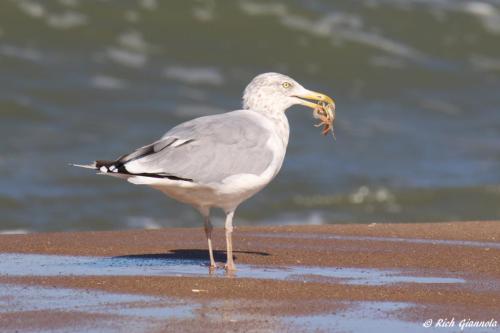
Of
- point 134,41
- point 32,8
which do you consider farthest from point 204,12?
point 32,8

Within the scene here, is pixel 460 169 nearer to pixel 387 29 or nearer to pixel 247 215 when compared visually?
pixel 247 215

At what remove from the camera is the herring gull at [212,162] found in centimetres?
650

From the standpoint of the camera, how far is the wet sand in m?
5.10

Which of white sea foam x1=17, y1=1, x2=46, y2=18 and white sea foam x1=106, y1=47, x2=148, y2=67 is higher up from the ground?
white sea foam x1=17, y1=1, x2=46, y2=18

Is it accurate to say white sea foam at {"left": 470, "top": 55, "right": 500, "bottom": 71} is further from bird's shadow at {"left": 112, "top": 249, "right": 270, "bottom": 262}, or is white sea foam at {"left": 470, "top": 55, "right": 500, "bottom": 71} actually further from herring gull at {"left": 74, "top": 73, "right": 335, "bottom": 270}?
herring gull at {"left": 74, "top": 73, "right": 335, "bottom": 270}

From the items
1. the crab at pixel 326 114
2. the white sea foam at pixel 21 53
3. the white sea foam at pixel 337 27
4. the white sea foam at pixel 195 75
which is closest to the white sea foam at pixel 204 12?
the white sea foam at pixel 337 27

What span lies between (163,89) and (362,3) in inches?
218

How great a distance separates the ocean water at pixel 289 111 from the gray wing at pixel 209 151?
6.17m

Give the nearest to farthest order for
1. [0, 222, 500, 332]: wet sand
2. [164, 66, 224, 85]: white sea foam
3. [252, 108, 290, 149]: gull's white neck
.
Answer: [0, 222, 500, 332]: wet sand → [252, 108, 290, 149]: gull's white neck → [164, 66, 224, 85]: white sea foam

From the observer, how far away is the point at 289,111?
1728 cm

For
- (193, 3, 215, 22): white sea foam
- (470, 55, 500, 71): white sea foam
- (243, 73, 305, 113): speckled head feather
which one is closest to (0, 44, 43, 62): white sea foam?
(193, 3, 215, 22): white sea foam

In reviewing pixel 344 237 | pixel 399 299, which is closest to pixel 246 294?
pixel 399 299

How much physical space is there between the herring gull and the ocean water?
611 centimetres

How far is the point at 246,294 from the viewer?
577cm
